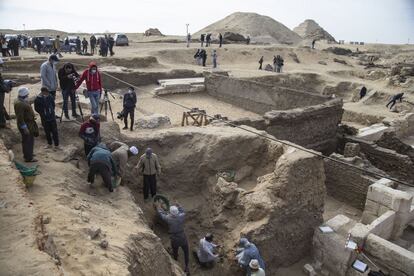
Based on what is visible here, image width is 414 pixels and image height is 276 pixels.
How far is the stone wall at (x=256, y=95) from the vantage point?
1519 cm

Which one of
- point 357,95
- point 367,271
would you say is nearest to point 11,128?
point 367,271

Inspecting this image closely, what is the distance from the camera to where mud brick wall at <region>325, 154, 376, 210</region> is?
10.7 m

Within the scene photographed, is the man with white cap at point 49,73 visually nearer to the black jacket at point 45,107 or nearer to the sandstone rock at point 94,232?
the black jacket at point 45,107

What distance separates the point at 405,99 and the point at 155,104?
49.4ft

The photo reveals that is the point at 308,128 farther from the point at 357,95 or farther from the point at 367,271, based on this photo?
the point at 357,95

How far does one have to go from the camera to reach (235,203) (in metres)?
8.37

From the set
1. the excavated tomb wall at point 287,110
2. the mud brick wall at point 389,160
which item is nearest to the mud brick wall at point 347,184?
the excavated tomb wall at point 287,110

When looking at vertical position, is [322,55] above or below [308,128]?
above

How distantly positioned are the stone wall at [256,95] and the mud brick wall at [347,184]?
408cm

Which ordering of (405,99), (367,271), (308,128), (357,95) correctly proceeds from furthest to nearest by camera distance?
(357,95), (405,99), (308,128), (367,271)

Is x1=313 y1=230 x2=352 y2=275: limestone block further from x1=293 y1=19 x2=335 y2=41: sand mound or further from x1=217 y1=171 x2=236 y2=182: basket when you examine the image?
x1=293 y1=19 x2=335 y2=41: sand mound

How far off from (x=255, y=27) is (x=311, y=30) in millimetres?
21462

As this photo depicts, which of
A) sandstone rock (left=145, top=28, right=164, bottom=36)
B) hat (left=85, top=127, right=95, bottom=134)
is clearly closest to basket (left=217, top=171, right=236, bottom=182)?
hat (left=85, top=127, right=95, bottom=134)

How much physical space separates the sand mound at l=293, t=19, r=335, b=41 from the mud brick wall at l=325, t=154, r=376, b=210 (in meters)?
57.0
